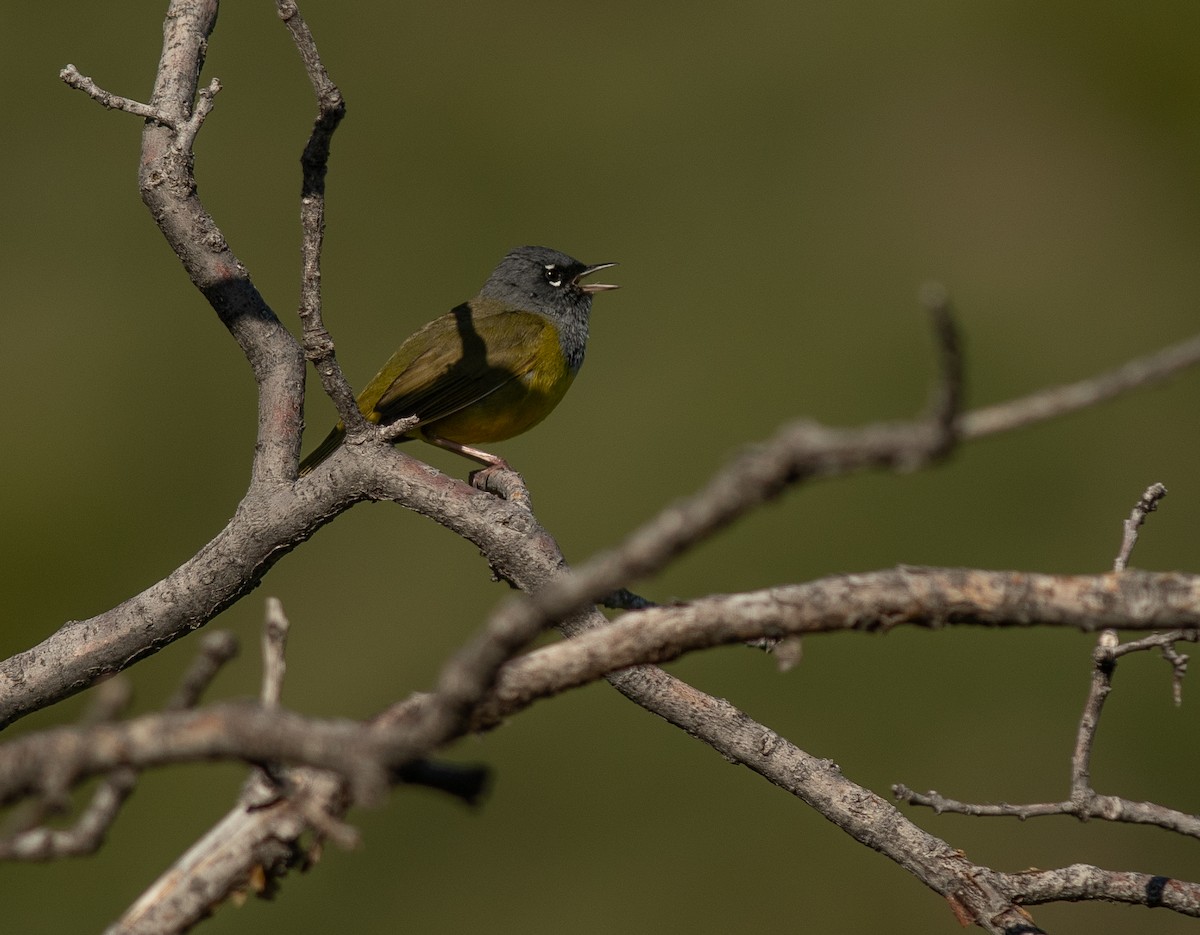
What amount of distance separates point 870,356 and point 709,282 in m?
1.45

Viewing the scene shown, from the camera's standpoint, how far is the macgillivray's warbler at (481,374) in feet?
17.4

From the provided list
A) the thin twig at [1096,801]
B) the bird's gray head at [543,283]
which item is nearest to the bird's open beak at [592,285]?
the bird's gray head at [543,283]

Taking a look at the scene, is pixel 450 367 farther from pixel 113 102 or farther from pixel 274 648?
pixel 274 648

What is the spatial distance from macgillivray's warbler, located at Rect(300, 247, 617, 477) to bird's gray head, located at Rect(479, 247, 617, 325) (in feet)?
0.04

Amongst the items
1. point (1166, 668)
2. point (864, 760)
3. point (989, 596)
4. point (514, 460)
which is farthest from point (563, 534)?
point (989, 596)

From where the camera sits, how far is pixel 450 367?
17.4 feet

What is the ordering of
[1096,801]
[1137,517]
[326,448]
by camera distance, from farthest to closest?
[326,448] → [1137,517] → [1096,801]

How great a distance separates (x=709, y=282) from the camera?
1025 centimetres

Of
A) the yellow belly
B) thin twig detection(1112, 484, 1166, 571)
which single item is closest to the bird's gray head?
the yellow belly

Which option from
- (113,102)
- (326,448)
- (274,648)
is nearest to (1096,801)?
(274,648)

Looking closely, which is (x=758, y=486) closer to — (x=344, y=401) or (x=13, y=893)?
(x=344, y=401)

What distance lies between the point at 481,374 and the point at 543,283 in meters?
1.14

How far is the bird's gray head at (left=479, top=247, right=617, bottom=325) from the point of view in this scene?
20.6 ft

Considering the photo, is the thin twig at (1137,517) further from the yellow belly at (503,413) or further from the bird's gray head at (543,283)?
the bird's gray head at (543,283)
